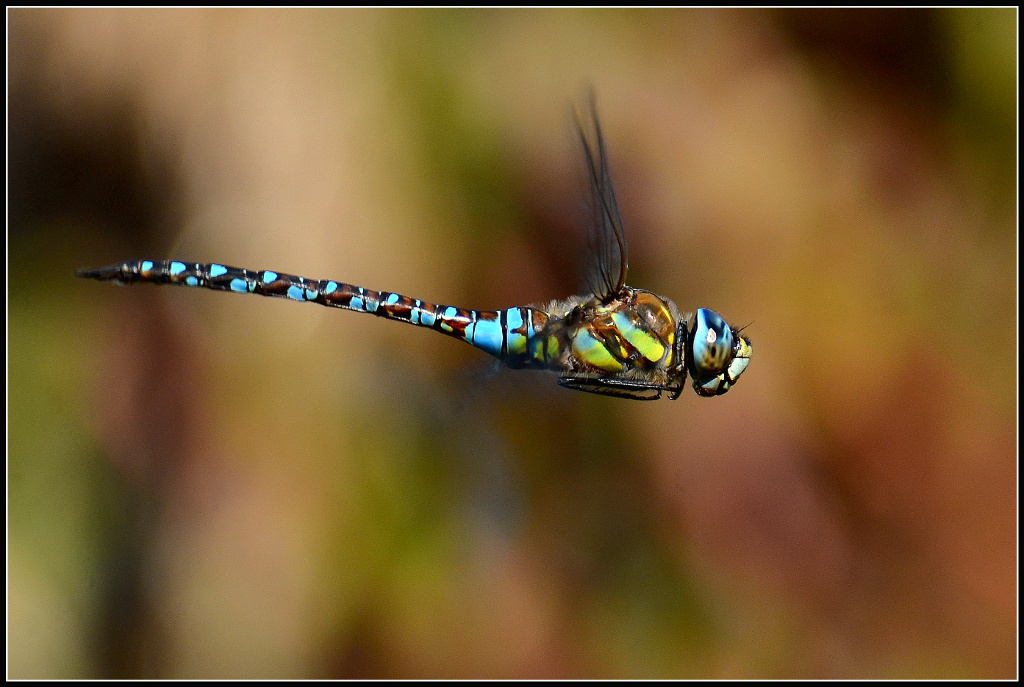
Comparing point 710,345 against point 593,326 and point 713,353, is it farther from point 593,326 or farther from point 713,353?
point 593,326

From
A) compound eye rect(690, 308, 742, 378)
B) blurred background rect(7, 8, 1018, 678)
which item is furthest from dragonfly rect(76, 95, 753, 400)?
blurred background rect(7, 8, 1018, 678)

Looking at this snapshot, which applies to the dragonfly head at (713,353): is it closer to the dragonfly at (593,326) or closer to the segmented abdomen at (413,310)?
the dragonfly at (593,326)

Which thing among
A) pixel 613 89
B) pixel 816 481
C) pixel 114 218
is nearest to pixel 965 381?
pixel 816 481

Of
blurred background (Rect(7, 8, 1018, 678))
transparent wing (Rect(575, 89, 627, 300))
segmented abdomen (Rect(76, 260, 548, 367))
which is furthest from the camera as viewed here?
blurred background (Rect(7, 8, 1018, 678))

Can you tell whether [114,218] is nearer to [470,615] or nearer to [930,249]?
[470,615]

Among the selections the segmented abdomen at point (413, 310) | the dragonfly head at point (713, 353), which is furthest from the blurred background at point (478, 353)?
the dragonfly head at point (713, 353)

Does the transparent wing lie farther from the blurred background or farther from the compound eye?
the blurred background
